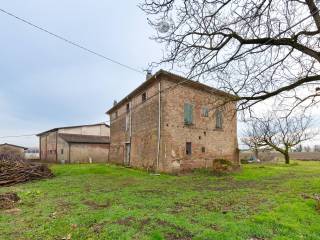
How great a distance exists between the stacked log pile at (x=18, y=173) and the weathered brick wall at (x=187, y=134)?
7.31m

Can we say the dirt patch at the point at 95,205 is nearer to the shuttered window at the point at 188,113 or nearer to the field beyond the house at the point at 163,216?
the field beyond the house at the point at 163,216

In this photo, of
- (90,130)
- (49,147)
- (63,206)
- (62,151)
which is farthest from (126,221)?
(49,147)

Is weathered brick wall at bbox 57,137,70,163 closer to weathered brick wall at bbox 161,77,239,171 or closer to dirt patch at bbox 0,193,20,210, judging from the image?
weathered brick wall at bbox 161,77,239,171

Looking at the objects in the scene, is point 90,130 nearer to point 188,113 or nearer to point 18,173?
point 188,113

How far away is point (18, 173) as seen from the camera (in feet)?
45.7

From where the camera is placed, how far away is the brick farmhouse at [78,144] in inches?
1201

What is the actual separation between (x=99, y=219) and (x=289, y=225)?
14.2ft

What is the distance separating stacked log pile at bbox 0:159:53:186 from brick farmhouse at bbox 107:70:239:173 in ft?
22.0

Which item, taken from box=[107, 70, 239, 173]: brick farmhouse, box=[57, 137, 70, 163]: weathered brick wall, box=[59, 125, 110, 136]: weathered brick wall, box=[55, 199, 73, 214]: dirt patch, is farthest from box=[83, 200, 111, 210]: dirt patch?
box=[59, 125, 110, 136]: weathered brick wall

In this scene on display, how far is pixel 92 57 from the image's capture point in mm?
12625

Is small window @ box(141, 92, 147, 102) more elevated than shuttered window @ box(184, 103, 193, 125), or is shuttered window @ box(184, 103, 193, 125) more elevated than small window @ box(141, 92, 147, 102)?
small window @ box(141, 92, 147, 102)

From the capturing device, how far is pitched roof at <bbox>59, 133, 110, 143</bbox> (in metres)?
30.9

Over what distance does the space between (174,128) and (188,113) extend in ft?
5.83

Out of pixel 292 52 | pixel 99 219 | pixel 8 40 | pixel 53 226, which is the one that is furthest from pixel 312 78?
pixel 8 40
